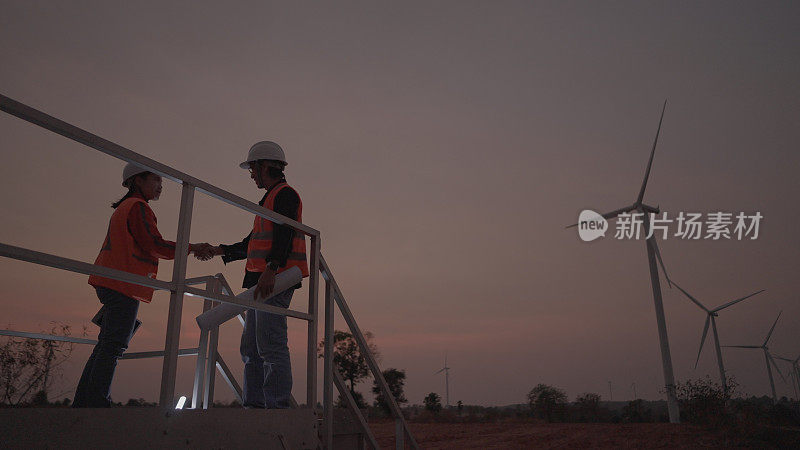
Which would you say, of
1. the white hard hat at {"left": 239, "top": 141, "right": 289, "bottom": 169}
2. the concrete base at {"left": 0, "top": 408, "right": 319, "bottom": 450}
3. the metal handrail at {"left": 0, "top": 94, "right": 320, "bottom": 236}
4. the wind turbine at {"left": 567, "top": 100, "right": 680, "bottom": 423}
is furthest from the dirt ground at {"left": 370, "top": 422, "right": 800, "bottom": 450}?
the metal handrail at {"left": 0, "top": 94, "right": 320, "bottom": 236}

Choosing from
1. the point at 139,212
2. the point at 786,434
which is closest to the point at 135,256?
the point at 139,212

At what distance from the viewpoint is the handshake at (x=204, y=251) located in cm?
524

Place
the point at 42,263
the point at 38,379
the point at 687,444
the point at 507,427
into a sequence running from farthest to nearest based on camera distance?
1. the point at 507,427
2. the point at 687,444
3. the point at 38,379
4. the point at 42,263

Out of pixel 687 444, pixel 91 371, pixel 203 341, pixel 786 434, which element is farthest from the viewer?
pixel 786 434

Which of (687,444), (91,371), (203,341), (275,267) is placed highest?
(275,267)

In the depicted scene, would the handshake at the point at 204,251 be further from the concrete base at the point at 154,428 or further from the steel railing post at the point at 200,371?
the concrete base at the point at 154,428

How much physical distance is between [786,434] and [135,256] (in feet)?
55.4

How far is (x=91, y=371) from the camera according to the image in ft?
12.4

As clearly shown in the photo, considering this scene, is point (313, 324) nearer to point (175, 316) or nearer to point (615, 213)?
point (175, 316)

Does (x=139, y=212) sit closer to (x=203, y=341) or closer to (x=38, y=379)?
(x=203, y=341)

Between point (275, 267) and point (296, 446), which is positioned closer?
point (296, 446)

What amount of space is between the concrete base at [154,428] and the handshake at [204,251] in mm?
1816

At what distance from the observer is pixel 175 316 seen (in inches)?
133

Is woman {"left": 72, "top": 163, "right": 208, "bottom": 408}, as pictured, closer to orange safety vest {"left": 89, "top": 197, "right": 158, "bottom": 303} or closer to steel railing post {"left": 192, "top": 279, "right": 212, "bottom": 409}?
orange safety vest {"left": 89, "top": 197, "right": 158, "bottom": 303}
